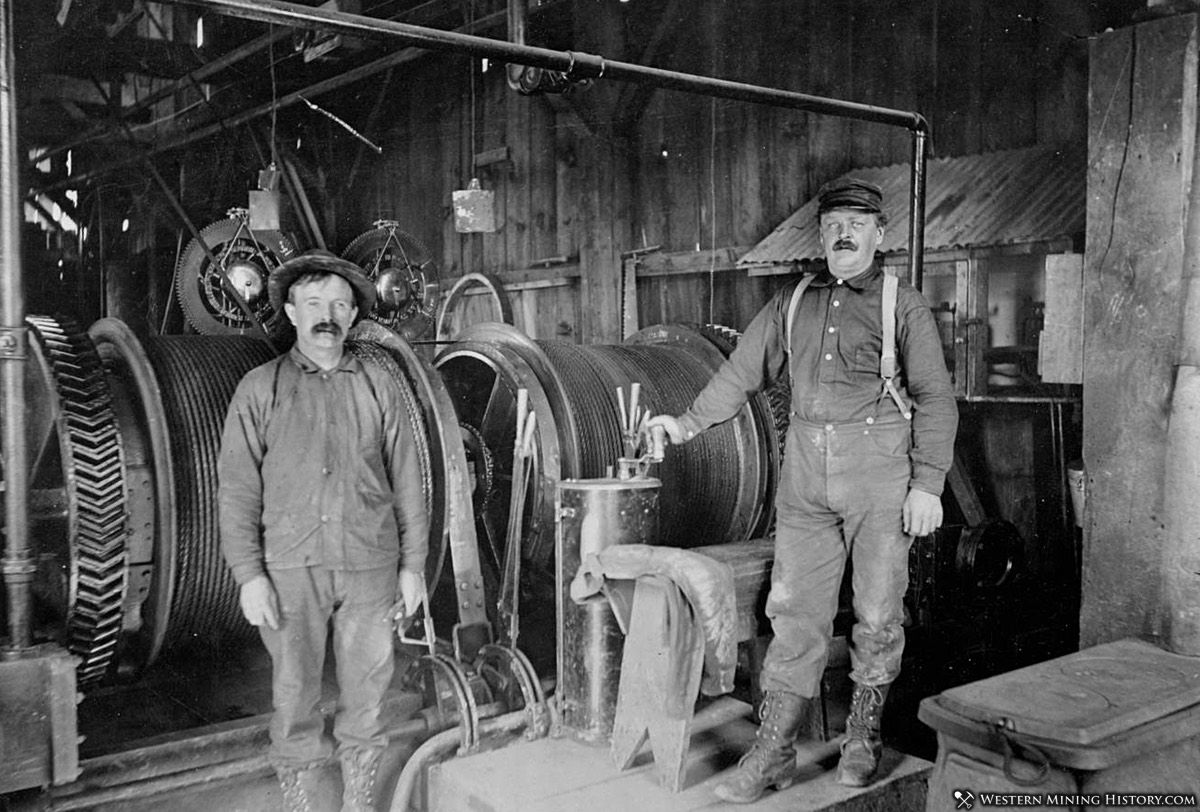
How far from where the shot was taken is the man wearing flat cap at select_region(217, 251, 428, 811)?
11.6 feet

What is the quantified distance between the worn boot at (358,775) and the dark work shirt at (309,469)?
67cm

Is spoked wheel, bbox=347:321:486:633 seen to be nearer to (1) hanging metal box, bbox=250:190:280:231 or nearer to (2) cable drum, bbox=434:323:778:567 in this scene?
(2) cable drum, bbox=434:323:778:567

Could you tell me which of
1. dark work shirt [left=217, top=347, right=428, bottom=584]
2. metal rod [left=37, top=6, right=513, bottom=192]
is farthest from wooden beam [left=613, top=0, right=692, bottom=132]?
dark work shirt [left=217, top=347, right=428, bottom=584]

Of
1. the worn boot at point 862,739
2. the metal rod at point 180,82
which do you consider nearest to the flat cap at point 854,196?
the worn boot at point 862,739

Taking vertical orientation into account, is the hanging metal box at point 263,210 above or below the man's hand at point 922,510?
above

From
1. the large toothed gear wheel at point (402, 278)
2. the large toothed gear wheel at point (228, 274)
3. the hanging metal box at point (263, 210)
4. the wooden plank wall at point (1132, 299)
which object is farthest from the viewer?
the large toothed gear wheel at point (402, 278)

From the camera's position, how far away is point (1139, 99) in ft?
12.8

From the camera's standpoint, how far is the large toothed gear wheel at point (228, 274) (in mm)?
9773

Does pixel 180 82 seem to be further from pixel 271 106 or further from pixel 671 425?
pixel 671 425

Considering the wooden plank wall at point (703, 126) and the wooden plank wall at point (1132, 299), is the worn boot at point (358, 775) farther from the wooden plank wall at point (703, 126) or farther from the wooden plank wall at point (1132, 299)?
the wooden plank wall at point (703, 126)

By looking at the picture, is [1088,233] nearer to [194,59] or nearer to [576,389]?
[576,389]

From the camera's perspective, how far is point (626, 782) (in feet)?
12.0

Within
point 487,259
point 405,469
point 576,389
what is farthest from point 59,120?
point 405,469

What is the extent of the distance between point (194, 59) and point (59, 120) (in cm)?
304
